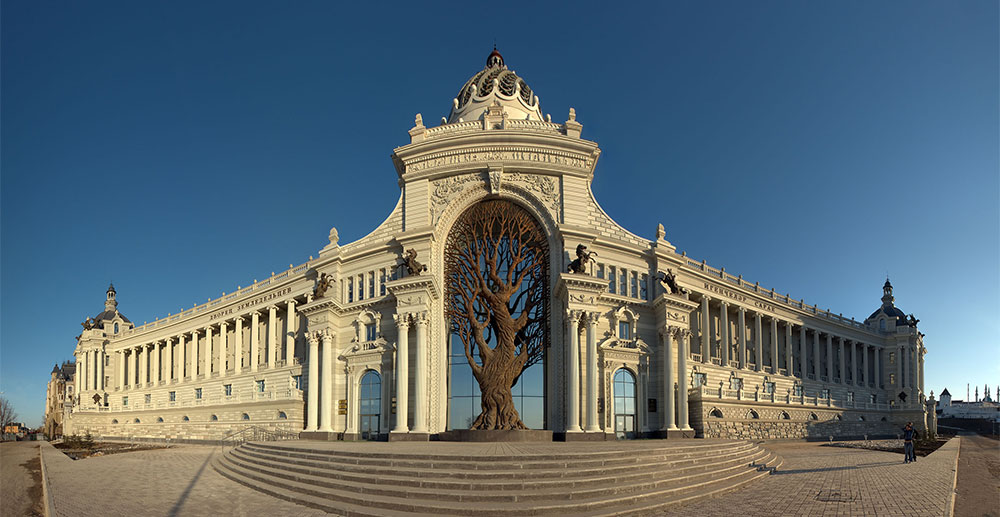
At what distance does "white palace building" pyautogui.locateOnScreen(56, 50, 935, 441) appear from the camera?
140ft

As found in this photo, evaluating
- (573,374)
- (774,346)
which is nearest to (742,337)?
(774,346)

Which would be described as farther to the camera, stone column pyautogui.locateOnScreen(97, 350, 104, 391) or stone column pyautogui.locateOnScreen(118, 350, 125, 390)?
stone column pyautogui.locateOnScreen(118, 350, 125, 390)

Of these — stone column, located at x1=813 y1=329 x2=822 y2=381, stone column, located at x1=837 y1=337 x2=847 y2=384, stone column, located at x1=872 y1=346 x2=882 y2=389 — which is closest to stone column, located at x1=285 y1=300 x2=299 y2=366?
stone column, located at x1=813 y1=329 x2=822 y2=381

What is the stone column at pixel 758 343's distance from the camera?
58.7 meters

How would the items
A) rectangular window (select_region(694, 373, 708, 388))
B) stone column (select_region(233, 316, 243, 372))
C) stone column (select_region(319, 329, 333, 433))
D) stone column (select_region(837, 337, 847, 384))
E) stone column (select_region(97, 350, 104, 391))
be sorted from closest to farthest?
stone column (select_region(319, 329, 333, 433))
rectangular window (select_region(694, 373, 708, 388))
stone column (select_region(233, 316, 243, 372))
stone column (select_region(837, 337, 847, 384))
stone column (select_region(97, 350, 104, 391))

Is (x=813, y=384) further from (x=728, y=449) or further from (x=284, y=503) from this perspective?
(x=284, y=503)

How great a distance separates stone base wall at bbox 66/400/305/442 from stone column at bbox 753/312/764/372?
4222cm

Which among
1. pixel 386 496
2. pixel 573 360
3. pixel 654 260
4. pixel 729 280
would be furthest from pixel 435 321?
pixel 729 280

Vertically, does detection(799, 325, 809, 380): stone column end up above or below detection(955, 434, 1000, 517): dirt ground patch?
above

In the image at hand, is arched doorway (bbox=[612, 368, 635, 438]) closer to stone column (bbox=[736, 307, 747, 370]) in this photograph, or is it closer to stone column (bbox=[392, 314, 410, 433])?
stone column (bbox=[392, 314, 410, 433])

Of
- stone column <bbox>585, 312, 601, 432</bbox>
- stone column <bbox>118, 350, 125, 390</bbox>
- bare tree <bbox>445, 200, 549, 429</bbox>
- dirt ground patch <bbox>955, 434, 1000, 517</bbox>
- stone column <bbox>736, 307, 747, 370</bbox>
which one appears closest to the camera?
dirt ground patch <bbox>955, 434, 1000, 517</bbox>

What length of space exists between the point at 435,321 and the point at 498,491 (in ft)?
85.0

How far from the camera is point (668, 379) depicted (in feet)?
141

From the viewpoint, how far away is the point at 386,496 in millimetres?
19047
